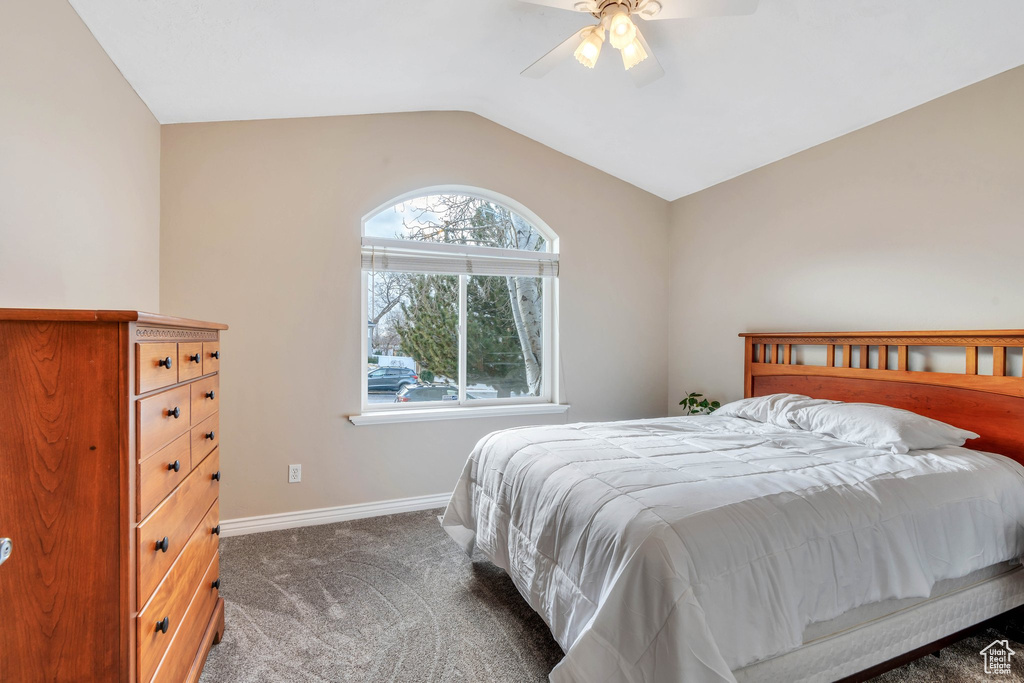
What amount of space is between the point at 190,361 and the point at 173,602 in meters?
0.66

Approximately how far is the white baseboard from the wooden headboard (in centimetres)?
233

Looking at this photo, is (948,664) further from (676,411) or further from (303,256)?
(303,256)

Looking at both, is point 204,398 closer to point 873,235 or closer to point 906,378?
point 906,378

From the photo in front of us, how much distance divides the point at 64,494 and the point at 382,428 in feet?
7.07

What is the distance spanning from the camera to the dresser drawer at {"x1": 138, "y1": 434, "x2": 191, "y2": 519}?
3.49 feet

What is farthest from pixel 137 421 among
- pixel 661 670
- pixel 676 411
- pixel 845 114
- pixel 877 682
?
pixel 676 411

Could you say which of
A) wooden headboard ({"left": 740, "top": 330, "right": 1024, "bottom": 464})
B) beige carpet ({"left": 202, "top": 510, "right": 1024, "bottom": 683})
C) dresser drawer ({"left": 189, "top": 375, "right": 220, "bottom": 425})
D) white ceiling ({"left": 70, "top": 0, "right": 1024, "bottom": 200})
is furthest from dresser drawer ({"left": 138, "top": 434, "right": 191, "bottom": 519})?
wooden headboard ({"left": 740, "top": 330, "right": 1024, "bottom": 464})

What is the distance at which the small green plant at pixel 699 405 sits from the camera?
3.50 meters

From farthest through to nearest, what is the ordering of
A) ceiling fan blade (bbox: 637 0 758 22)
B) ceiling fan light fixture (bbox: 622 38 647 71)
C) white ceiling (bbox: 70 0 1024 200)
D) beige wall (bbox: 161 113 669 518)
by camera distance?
beige wall (bbox: 161 113 669 518)
white ceiling (bbox: 70 0 1024 200)
ceiling fan light fixture (bbox: 622 38 647 71)
ceiling fan blade (bbox: 637 0 758 22)

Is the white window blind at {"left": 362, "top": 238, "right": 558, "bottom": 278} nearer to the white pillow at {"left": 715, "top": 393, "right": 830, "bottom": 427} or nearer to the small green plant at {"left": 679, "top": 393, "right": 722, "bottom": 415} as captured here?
the small green plant at {"left": 679, "top": 393, "right": 722, "bottom": 415}

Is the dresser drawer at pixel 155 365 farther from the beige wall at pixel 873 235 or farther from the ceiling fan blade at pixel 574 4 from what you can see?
the beige wall at pixel 873 235

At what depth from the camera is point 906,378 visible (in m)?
2.40

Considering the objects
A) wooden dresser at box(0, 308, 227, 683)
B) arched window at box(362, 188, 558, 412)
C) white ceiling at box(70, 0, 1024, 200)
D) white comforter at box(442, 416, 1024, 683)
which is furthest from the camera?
arched window at box(362, 188, 558, 412)

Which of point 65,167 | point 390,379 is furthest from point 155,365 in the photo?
point 390,379
